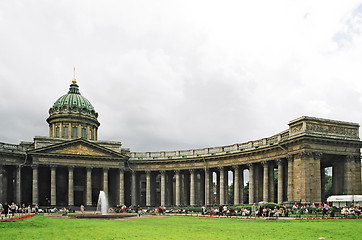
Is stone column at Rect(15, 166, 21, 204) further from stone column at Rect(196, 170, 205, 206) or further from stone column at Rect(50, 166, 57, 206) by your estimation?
stone column at Rect(196, 170, 205, 206)

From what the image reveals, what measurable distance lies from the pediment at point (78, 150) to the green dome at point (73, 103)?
2260cm

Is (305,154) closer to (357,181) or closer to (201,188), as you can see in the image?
(357,181)

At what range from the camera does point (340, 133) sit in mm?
65062

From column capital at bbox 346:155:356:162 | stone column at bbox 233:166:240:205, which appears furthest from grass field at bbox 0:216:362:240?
stone column at bbox 233:166:240:205

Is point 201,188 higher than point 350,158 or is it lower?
lower

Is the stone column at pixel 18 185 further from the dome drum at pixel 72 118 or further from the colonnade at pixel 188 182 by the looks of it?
the dome drum at pixel 72 118

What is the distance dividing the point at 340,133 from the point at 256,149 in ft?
50.7

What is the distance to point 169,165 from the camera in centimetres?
9394

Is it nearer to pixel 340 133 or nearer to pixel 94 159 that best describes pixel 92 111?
pixel 94 159

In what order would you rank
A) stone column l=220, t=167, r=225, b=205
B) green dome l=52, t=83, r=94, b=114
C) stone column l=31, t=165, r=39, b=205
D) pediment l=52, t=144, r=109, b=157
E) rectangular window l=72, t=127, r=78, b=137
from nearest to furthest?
1. stone column l=220, t=167, r=225, b=205
2. stone column l=31, t=165, r=39, b=205
3. pediment l=52, t=144, r=109, b=157
4. rectangular window l=72, t=127, r=78, b=137
5. green dome l=52, t=83, r=94, b=114

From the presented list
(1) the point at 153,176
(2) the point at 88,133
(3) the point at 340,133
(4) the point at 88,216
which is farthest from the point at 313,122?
(2) the point at 88,133

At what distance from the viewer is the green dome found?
358ft

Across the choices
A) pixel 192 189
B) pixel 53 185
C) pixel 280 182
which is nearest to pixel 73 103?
pixel 53 185

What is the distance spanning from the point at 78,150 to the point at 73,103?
2523 centimetres
